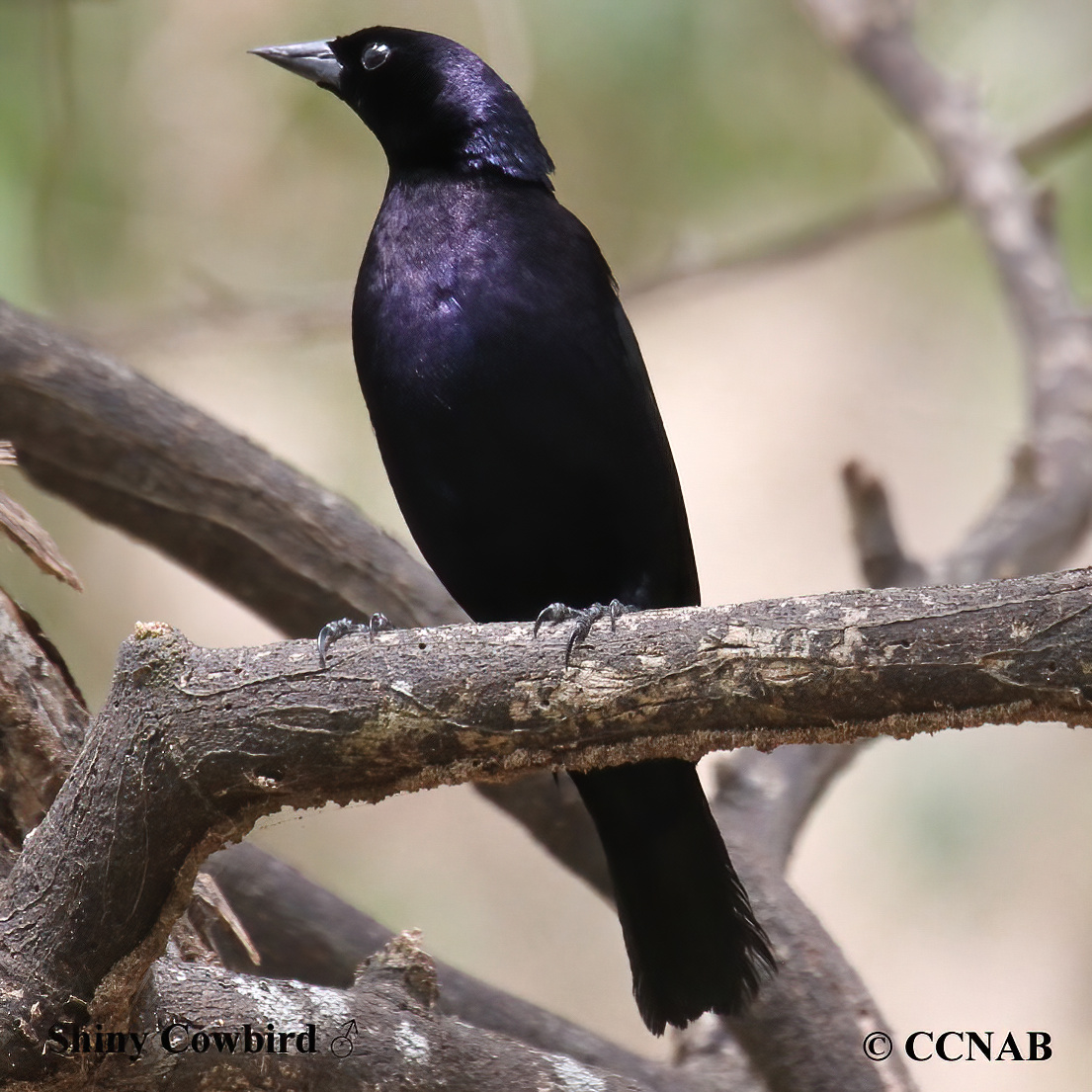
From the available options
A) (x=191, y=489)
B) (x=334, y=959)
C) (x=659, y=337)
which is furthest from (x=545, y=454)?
(x=659, y=337)

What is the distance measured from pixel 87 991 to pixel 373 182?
5.62 metres

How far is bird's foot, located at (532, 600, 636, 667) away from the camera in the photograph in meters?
1.83

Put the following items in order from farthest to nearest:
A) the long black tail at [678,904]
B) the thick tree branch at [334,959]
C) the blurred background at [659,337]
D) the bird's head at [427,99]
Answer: the blurred background at [659,337] < the thick tree branch at [334,959] < the bird's head at [427,99] < the long black tail at [678,904]

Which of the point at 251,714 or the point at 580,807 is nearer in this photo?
the point at 251,714

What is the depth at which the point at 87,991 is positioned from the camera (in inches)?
75.4

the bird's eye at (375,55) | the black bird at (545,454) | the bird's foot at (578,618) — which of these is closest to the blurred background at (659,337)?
the bird's eye at (375,55)

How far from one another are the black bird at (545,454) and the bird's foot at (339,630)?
0.43 metres

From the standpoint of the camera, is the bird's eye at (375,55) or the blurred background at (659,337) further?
the blurred background at (659,337)

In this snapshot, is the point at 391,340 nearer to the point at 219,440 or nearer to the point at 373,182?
the point at 219,440

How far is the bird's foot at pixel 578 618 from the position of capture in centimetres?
183

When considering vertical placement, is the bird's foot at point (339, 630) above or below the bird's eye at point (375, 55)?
below

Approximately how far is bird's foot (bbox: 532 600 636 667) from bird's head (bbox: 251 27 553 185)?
124cm

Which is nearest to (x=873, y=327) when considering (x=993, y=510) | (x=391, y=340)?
(x=993, y=510)

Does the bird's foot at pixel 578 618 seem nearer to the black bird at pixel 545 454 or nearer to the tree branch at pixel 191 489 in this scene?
the black bird at pixel 545 454
